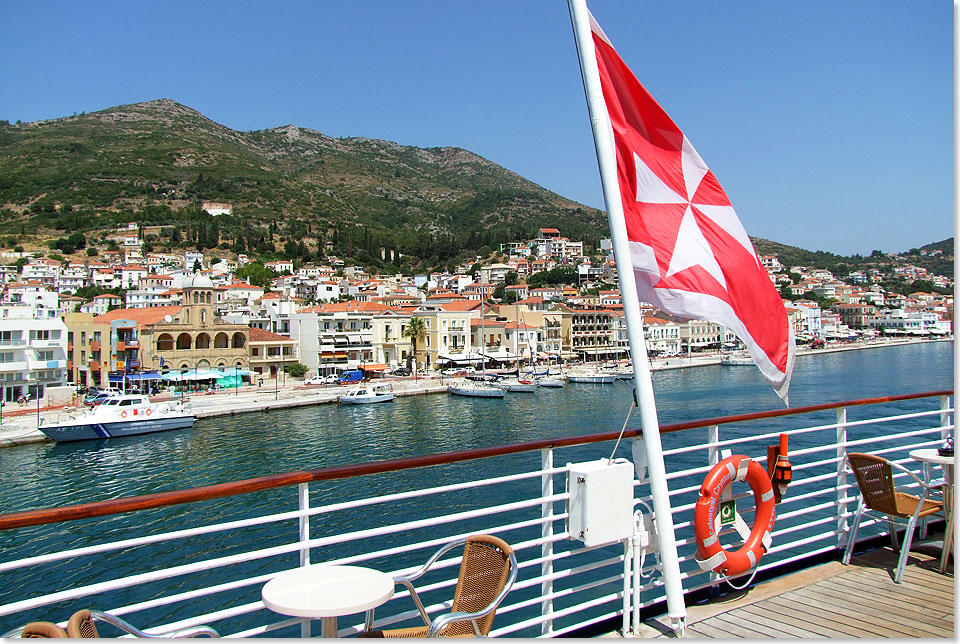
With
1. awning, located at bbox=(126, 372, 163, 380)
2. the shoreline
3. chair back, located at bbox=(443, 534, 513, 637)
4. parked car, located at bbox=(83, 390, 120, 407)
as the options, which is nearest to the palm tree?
the shoreline

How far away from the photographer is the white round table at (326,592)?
1.93 meters

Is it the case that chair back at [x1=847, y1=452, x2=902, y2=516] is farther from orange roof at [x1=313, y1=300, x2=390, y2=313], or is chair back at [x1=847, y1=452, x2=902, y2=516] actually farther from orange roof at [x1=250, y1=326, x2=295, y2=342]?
orange roof at [x1=313, y1=300, x2=390, y2=313]

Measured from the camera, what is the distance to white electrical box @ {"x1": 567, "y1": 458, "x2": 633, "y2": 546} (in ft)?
9.09

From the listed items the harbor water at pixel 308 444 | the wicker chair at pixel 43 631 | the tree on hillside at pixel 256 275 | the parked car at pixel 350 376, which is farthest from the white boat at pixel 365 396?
the tree on hillside at pixel 256 275

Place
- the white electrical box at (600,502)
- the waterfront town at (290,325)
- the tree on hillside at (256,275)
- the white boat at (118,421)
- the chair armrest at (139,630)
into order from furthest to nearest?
the tree on hillside at (256,275), the waterfront town at (290,325), the white boat at (118,421), the white electrical box at (600,502), the chair armrest at (139,630)

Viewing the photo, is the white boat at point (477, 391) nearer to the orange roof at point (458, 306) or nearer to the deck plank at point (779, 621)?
the orange roof at point (458, 306)

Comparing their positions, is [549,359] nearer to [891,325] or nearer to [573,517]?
[573,517]

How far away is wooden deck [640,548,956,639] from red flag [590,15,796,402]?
993 mm

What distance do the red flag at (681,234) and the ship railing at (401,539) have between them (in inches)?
20.1

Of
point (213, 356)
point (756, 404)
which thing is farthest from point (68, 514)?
point (213, 356)

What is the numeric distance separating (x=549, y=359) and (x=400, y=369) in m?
14.5

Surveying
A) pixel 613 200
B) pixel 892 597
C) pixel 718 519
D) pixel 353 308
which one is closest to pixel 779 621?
pixel 718 519

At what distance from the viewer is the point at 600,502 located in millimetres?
2791

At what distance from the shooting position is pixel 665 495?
2.62 metres
